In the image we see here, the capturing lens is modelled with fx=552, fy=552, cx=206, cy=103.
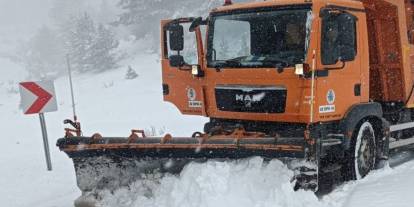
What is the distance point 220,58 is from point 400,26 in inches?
108

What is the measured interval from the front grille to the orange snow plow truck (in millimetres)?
14

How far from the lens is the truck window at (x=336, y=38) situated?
6.51 metres

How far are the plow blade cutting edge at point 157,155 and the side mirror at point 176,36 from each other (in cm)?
167

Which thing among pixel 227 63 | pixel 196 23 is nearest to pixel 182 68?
pixel 196 23

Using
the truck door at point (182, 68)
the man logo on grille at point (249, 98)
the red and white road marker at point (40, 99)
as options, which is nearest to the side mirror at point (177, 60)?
the truck door at point (182, 68)

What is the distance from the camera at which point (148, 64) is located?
3778cm

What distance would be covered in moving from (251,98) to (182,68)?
1.38 metres

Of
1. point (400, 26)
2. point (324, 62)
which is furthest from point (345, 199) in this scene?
point (400, 26)

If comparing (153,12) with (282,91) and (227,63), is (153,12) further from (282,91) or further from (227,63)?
(282,91)

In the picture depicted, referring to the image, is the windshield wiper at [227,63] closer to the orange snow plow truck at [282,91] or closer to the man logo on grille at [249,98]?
the orange snow plow truck at [282,91]

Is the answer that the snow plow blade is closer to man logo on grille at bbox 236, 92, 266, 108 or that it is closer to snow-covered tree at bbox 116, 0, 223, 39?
man logo on grille at bbox 236, 92, 266, 108

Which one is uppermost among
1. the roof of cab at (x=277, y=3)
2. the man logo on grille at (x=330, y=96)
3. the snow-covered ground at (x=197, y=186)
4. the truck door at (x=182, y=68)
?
the roof of cab at (x=277, y=3)

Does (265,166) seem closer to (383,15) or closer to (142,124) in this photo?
(383,15)

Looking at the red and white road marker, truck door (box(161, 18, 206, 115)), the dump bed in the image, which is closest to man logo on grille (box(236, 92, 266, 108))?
truck door (box(161, 18, 206, 115))
